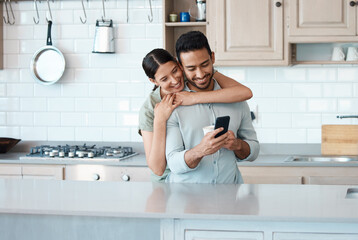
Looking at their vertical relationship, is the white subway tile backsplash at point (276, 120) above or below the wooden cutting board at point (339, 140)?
above

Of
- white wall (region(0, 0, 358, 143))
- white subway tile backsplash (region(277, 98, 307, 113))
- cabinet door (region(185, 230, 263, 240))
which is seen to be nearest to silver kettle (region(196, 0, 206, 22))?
white wall (region(0, 0, 358, 143))

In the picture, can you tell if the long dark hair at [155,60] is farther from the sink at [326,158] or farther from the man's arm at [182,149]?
the sink at [326,158]

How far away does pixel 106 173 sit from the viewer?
159 inches

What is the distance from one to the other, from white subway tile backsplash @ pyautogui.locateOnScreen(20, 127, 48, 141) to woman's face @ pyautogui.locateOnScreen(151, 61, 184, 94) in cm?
243

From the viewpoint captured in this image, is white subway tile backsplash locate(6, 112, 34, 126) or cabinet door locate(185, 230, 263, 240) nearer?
cabinet door locate(185, 230, 263, 240)

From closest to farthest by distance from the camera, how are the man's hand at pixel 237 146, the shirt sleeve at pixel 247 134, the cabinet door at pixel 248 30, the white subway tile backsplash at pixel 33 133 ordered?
1. the man's hand at pixel 237 146
2. the shirt sleeve at pixel 247 134
3. the cabinet door at pixel 248 30
4. the white subway tile backsplash at pixel 33 133

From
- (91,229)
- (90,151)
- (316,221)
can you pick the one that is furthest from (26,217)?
(90,151)

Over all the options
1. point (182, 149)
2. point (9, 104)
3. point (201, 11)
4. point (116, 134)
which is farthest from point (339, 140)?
point (9, 104)

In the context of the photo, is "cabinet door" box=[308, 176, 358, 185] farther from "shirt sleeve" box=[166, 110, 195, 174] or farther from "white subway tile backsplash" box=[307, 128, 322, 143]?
"shirt sleeve" box=[166, 110, 195, 174]

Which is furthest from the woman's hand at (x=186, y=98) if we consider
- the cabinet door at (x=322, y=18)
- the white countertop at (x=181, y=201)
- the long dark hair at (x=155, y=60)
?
the cabinet door at (x=322, y=18)

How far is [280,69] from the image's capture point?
14.6 feet

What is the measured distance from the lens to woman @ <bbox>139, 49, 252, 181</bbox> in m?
2.51

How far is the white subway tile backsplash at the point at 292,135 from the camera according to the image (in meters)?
4.46

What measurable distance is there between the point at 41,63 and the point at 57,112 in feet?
1.45
